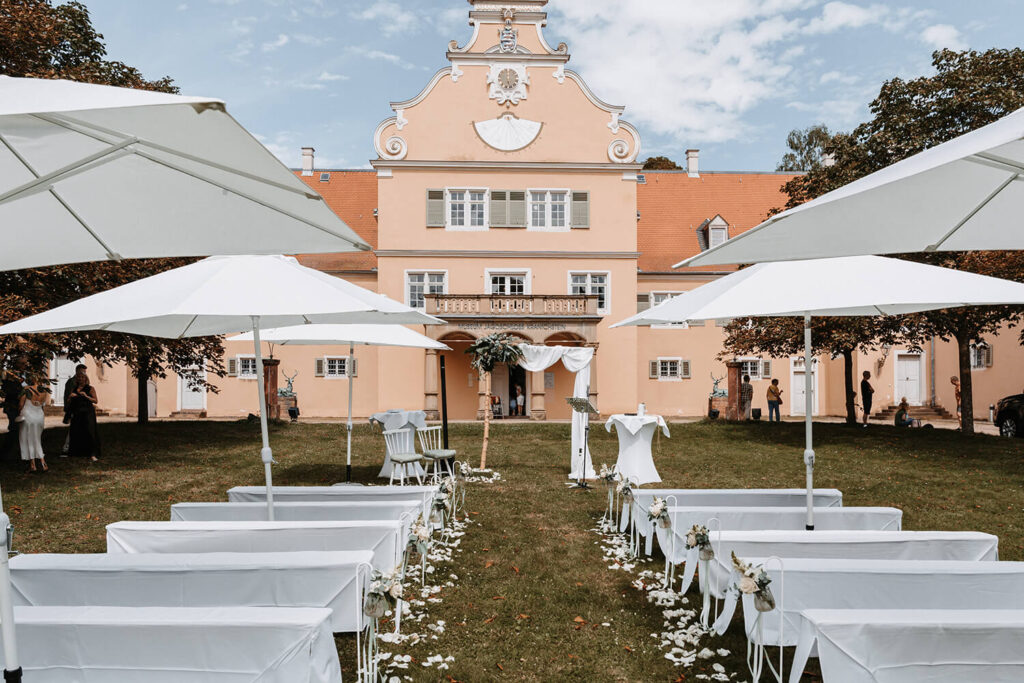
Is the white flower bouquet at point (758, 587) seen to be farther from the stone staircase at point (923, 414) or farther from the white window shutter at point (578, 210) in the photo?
the stone staircase at point (923, 414)

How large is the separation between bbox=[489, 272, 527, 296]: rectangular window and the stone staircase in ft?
48.5

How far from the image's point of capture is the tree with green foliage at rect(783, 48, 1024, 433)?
15.7 metres

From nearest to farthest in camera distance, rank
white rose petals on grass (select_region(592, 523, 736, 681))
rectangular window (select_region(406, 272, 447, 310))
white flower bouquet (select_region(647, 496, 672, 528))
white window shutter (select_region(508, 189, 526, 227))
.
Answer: white rose petals on grass (select_region(592, 523, 736, 681)), white flower bouquet (select_region(647, 496, 672, 528)), rectangular window (select_region(406, 272, 447, 310)), white window shutter (select_region(508, 189, 526, 227))

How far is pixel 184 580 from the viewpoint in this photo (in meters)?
3.80

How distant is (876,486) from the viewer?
34.4ft

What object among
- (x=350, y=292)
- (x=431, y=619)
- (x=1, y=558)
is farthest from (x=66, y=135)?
(x=431, y=619)

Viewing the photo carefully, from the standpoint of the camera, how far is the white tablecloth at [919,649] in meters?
2.90

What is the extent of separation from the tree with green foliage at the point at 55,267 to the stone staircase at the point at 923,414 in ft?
83.5

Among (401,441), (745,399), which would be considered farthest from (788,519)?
(745,399)

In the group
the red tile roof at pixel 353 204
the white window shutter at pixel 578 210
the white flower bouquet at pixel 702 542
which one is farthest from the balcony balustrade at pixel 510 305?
the white flower bouquet at pixel 702 542

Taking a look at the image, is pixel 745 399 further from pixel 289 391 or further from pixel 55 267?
pixel 55 267

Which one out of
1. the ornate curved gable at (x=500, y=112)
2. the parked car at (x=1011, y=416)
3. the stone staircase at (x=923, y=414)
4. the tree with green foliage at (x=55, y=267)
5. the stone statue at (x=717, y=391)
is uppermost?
the ornate curved gable at (x=500, y=112)

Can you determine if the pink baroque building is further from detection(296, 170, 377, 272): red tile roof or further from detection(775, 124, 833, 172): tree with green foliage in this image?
detection(775, 124, 833, 172): tree with green foliage

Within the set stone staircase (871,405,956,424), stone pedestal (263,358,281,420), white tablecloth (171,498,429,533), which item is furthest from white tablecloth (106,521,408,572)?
stone staircase (871,405,956,424)
